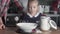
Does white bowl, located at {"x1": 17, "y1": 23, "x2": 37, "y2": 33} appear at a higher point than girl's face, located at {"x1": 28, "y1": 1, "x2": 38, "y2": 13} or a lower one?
lower

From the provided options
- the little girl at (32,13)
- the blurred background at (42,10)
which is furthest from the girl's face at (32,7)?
the blurred background at (42,10)

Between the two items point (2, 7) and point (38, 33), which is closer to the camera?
point (38, 33)

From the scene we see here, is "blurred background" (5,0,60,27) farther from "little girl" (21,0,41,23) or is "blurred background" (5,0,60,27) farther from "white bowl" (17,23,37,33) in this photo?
"white bowl" (17,23,37,33)

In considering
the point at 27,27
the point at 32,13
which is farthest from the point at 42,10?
the point at 27,27

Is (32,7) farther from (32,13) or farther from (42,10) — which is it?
(42,10)

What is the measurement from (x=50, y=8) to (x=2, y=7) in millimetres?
359

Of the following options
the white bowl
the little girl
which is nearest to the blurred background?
the little girl

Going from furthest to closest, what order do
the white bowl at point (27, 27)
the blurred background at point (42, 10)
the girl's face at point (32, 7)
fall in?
the blurred background at point (42, 10), the girl's face at point (32, 7), the white bowl at point (27, 27)

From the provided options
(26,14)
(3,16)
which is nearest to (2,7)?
(3,16)

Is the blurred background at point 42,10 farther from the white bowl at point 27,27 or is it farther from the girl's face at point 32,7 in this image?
the white bowl at point 27,27

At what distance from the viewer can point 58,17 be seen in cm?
149

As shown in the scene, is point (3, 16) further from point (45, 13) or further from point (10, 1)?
point (45, 13)

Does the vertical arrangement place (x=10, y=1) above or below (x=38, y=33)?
above

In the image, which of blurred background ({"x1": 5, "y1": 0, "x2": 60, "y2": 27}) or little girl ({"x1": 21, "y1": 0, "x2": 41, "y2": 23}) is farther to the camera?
blurred background ({"x1": 5, "y1": 0, "x2": 60, "y2": 27})
